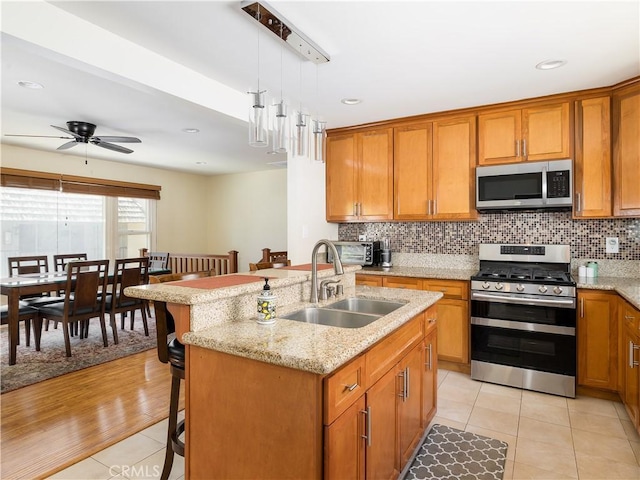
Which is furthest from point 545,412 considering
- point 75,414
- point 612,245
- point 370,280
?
point 75,414

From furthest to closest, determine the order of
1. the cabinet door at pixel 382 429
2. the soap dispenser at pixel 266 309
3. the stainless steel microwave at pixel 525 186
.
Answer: the stainless steel microwave at pixel 525 186 < the soap dispenser at pixel 266 309 < the cabinet door at pixel 382 429

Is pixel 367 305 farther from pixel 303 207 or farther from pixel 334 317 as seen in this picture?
pixel 303 207

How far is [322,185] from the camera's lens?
440cm

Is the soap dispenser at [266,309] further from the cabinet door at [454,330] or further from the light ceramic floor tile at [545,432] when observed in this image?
the cabinet door at [454,330]

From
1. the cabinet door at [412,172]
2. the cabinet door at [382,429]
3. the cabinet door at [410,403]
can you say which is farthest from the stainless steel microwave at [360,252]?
the cabinet door at [382,429]

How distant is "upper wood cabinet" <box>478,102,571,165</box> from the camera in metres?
3.22

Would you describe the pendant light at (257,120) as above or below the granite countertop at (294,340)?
above

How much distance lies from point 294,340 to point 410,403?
0.94 meters

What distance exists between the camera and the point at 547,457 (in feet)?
7.13

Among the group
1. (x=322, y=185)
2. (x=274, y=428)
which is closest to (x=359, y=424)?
(x=274, y=428)

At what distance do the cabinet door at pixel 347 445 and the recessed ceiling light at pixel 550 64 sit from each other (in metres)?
2.56

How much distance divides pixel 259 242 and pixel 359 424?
6189 millimetres

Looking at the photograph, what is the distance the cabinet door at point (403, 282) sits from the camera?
11.6ft

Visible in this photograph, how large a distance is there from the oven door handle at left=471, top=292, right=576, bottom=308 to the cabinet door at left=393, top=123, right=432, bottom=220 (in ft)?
3.22
